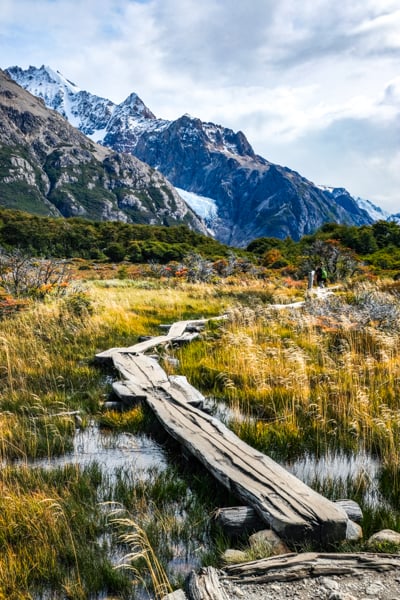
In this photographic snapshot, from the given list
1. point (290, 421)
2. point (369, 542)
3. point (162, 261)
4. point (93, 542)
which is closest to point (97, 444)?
point (93, 542)

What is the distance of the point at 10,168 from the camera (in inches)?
7431

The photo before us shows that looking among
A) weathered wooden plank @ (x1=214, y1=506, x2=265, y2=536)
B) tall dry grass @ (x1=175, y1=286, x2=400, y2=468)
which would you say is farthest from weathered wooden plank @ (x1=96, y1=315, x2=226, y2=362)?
weathered wooden plank @ (x1=214, y1=506, x2=265, y2=536)

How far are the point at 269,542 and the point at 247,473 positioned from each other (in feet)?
2.29

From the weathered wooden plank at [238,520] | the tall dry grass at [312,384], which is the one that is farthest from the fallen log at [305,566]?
the tall dry grass at [312,384]

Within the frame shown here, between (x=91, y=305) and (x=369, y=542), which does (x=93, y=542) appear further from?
(x=91, y=305)

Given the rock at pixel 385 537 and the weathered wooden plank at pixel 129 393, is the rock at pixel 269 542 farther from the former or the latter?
the weathered wooden plank at pixel 129 393

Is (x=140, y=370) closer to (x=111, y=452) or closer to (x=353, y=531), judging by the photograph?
(x=111, y=452)

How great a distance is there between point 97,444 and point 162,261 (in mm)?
37212

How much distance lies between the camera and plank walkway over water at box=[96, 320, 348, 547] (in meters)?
2.76

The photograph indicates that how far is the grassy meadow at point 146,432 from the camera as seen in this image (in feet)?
8.38

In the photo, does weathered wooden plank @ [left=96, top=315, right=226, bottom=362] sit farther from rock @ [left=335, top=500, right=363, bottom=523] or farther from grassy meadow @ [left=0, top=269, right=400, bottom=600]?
rock @ [left=335, top=500, right=363, bottom=523]

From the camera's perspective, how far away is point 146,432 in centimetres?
470

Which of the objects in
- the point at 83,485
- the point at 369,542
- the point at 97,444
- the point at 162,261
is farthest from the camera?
the point at 162,261

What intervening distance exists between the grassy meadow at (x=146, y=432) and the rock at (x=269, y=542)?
0.74ft
